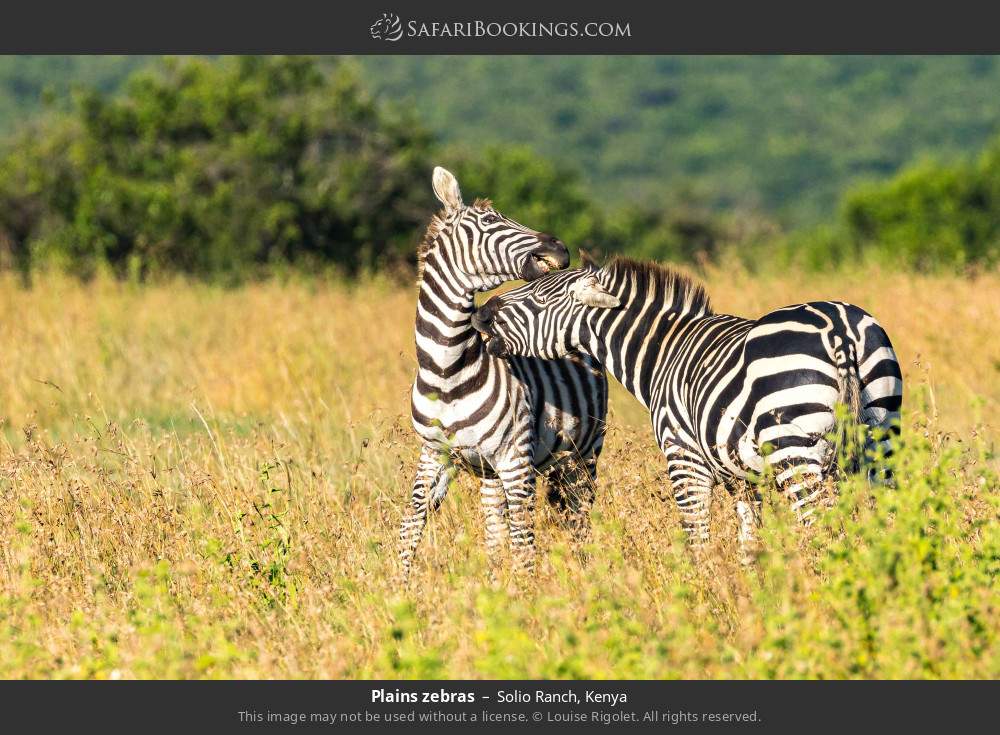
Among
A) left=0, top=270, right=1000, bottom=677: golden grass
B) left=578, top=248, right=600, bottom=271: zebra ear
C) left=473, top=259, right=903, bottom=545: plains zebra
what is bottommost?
left=0, top=270, right=1000, bottom=677: golden grass

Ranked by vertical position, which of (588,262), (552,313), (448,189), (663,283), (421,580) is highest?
(448,189)

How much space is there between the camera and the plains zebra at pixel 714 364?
5.84m

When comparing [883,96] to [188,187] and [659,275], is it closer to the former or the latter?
[188,187]

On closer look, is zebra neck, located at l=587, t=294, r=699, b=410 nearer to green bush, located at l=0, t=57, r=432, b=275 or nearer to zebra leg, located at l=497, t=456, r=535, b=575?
zebra leg, located at l=497, t=456, r=535, b=575

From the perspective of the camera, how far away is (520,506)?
6.35 meters

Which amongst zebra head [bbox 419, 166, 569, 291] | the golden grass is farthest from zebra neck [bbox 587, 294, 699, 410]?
zebra head [bbox 419, 166, 569, 291]

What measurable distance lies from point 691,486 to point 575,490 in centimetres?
104

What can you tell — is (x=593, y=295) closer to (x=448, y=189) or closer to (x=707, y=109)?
(x=448, y=189)

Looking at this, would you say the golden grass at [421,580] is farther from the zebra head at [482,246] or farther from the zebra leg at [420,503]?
the zebra head at [482,246]

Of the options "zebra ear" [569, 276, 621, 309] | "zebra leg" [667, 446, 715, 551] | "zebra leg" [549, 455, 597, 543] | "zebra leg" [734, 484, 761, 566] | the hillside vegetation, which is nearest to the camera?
"zebra leg" [734, 484, 761, 566]

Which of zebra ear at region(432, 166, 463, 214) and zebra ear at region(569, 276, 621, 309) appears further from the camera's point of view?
zebra ear at region(569, 276, 621, 309)

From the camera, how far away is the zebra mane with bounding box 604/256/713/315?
7008mm

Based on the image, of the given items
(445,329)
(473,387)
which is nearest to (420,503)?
(473,387)

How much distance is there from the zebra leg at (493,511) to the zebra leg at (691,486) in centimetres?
94
